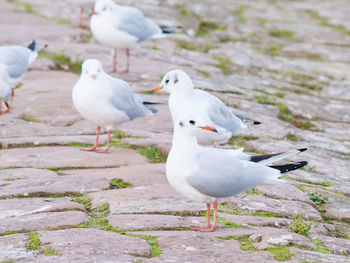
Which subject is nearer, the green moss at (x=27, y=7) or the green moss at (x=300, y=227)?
the green moss at (x=300, y=227)

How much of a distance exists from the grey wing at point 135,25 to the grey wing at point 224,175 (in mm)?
4267

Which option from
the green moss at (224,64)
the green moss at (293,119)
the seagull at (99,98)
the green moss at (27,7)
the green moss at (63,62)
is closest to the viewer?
the seagull at (99,98)

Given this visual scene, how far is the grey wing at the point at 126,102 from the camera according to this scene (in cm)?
535

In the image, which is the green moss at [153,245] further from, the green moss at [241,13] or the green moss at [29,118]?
the green moss at [241,13]

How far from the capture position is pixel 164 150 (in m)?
5.00

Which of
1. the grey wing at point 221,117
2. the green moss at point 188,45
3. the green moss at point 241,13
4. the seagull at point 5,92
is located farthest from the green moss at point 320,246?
the green moss at point 241,13

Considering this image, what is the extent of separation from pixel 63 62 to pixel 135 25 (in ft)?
3.30

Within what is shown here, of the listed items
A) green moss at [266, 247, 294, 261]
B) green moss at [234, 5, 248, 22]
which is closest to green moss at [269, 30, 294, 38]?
green moss at [234, 5, 248, 22]

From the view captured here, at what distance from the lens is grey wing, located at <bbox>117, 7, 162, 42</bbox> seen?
764cm

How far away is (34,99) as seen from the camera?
631 cm

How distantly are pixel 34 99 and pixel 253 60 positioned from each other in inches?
151

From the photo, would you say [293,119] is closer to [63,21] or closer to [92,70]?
[92,70]

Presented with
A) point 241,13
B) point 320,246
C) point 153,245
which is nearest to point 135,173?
point 153,245

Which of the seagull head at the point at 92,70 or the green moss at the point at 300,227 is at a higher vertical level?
the seagull head at the point at 92,70
